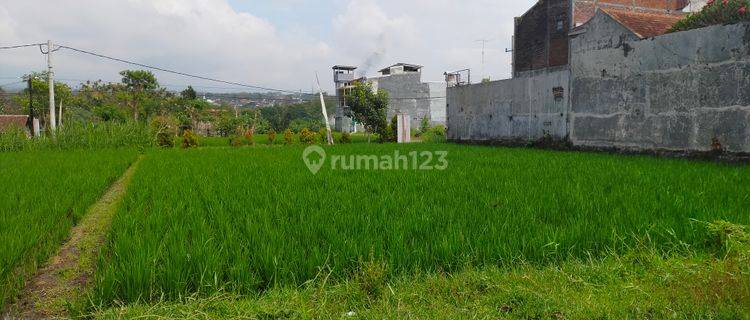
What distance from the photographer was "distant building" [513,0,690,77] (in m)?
22.2

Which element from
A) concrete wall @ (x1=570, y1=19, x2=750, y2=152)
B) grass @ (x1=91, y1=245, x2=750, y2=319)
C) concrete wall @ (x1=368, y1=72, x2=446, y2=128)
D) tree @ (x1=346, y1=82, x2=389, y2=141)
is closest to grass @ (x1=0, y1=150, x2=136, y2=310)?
grass @ (x1=91, y1=245, x2=750, y2=319)

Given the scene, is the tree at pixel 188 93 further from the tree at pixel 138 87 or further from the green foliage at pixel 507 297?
the green foliage at pixel 507 297

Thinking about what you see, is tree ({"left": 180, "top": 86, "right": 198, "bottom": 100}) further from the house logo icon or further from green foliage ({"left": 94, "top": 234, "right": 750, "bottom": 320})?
green foliage ({"left": 94, "top": 234, "right": 750, "bottom": 320})

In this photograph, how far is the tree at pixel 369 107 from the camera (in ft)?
71.7

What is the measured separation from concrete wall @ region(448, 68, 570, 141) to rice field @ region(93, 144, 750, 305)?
6.41m

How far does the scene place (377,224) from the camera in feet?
10.4

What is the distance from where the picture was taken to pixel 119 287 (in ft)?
7.11

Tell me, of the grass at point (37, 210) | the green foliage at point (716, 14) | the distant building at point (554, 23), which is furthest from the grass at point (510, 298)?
the distant building at point (554, 23)

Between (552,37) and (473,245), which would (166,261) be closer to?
(473,245)

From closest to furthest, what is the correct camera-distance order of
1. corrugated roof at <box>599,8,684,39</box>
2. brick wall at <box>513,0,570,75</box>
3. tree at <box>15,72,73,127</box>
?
corrugated roof at <box>599,8,684,39</box> < brick wall at <box>513,0,570,75</box> < tree at <box>15,72,73,127</box>

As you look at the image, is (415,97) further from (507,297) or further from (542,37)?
(507,297)

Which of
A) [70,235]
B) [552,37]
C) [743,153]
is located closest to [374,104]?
[552,37]

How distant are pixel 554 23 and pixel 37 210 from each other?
936 inches

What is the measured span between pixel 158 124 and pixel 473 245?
20858 millimetres
